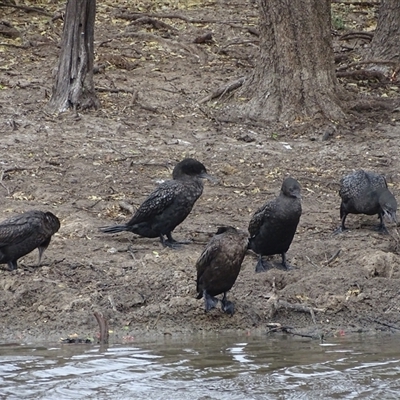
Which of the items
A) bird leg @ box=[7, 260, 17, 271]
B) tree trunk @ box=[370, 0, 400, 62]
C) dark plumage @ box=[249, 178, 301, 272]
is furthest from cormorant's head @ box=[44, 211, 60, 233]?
→ tree trunk @ box=[370, 0, 400, 62]

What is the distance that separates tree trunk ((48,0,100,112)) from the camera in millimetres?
13203

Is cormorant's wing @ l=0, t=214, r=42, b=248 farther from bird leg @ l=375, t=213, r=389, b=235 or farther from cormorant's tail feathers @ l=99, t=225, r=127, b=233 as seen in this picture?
bird leg @ l=375, t=213, r=389, b=235

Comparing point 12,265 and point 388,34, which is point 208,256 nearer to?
point 12,265

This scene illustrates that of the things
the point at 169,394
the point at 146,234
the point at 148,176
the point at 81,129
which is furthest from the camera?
the point at 81,129

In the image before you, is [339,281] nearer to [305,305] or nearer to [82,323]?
[305,305]

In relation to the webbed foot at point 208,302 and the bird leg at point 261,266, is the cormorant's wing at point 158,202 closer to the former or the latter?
the bird leg at point 261,266

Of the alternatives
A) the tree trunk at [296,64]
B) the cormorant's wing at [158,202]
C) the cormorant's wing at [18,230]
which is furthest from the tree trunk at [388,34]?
the cormorant's wing at [18,230]

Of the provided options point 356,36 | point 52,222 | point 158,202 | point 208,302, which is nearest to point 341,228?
point 158,202

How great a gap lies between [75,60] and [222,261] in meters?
5.84

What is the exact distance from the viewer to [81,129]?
13023 mm

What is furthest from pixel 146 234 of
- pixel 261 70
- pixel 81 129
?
pixel 261 70

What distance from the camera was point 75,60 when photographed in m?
13.3

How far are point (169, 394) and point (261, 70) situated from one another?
755cm

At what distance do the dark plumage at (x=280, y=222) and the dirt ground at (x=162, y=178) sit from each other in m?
0.25
